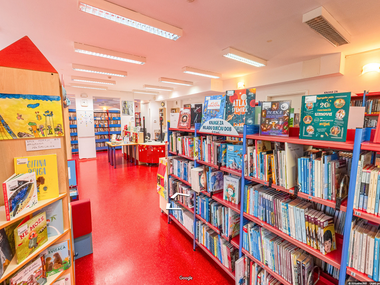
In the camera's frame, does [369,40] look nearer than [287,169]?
No

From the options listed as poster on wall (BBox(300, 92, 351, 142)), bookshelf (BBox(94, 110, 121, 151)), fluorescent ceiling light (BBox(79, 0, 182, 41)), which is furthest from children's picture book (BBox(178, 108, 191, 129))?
bookshelf (BBox(94, 110, 121, 151))

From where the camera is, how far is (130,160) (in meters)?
7.81

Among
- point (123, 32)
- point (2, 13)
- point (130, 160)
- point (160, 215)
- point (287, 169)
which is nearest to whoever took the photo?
point (287, 169)

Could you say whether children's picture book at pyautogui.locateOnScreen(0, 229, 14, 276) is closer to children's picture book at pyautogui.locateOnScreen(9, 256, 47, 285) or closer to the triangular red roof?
children's picture book at pyautogui.locateOnScreen(9, 256, 47, 285)

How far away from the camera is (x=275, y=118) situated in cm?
157

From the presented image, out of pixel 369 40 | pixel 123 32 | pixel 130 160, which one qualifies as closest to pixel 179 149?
pixel 123 32

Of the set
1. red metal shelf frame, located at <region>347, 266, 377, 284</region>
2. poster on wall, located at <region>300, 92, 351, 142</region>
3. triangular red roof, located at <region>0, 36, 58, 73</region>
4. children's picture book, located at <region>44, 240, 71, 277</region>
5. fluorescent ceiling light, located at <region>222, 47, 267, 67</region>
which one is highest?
fluorescent ceiling light, located at <region>222, 47, 267, 67</region>

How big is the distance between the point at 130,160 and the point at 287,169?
7.30 meters

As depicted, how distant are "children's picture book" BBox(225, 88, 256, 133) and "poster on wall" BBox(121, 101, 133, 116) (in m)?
9.25

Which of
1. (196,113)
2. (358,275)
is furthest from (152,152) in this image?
(358,275)

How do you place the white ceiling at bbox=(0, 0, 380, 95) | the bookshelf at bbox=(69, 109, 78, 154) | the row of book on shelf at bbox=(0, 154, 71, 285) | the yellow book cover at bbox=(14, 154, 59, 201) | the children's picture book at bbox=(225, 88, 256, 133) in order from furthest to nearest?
the bookshelf at bbox=(69, 109, 78, 154) < the white ceiling at bbox=(0, 0, 380, 95) < the children's picture book at bbox=(225, 88, 256, 133) < the yellow book cover at bbox=(14, 154, 59, 201) < the row of book on shelf at bbox=(0, 154, 71, 285)

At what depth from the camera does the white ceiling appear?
7.95ft

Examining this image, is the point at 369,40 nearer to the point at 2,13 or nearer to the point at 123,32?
the point at 123,32

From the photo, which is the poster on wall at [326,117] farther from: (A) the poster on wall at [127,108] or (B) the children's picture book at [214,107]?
(A) the poster on wall at [127,108]
